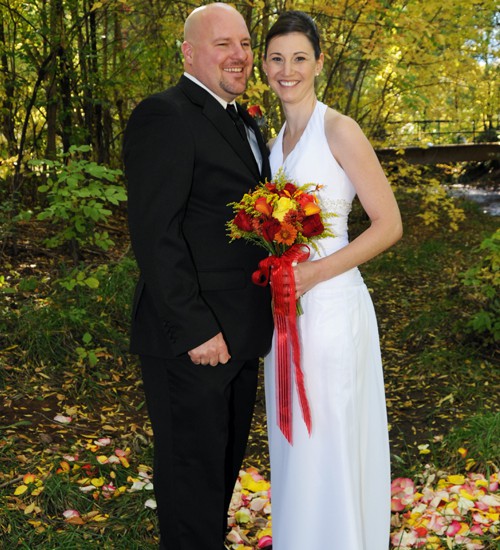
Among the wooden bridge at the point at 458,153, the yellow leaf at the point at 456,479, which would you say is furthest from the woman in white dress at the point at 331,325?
the wooden bridge at the point at 458,153

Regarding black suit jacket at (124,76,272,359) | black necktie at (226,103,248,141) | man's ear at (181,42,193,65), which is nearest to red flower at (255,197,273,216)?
black suit jacket at (124,76,272,359)

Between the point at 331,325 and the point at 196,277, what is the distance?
58 cm

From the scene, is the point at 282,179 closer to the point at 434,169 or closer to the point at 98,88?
the point at 98,88

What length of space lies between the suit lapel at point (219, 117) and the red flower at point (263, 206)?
38 centimetres

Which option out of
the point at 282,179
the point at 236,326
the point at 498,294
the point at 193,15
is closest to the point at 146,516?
the point at 236,326

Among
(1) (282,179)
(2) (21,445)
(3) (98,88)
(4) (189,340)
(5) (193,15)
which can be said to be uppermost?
(3) (98,88)

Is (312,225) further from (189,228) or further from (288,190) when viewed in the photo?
(189,228)

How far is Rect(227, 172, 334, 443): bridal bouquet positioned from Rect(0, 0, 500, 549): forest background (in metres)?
1.10

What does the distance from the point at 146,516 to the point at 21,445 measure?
103cm

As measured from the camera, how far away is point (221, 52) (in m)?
2.83

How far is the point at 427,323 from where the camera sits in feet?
22.2

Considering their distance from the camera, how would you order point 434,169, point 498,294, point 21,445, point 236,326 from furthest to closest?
point 434,169, point 498,294, point 21,445, point 236,326

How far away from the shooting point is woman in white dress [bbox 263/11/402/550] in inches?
111

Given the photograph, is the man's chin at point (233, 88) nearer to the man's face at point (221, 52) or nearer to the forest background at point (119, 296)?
the man's face at point (221, 52)
